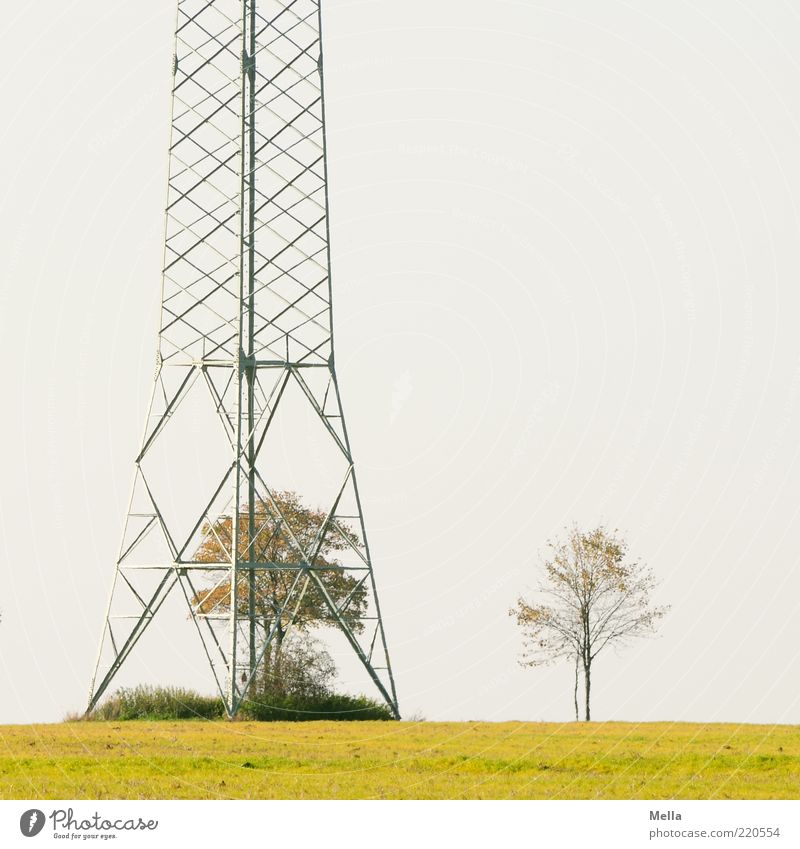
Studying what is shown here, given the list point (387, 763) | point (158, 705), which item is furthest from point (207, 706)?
point (387, 763)

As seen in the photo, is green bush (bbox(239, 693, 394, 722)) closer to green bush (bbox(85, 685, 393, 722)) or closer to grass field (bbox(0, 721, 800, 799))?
green bush (bbox(85, 685, 393, 722))

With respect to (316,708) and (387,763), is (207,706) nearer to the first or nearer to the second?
(316,708)

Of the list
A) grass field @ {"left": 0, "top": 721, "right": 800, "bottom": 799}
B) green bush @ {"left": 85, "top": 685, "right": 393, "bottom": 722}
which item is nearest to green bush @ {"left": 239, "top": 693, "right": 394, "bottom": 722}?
green bush @ {"left": 85, "top": 685, "right": 393, "bottom": 722}

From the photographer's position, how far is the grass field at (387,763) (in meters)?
23.7

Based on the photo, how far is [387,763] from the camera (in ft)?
87.6

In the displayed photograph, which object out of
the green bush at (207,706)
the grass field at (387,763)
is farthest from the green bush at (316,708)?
the grass field at (387,763)

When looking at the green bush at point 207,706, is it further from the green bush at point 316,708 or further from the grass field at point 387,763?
the grass field at point 387,763

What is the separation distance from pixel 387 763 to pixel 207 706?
10.6 meters

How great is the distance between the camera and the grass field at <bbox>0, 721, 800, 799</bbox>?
77.9 feet

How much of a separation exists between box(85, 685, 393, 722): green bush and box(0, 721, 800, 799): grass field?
7.14 ft

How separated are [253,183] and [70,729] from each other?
1380cm

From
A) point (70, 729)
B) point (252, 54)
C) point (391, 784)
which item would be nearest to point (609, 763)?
point (391, 784)

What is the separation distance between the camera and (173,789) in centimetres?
2347
